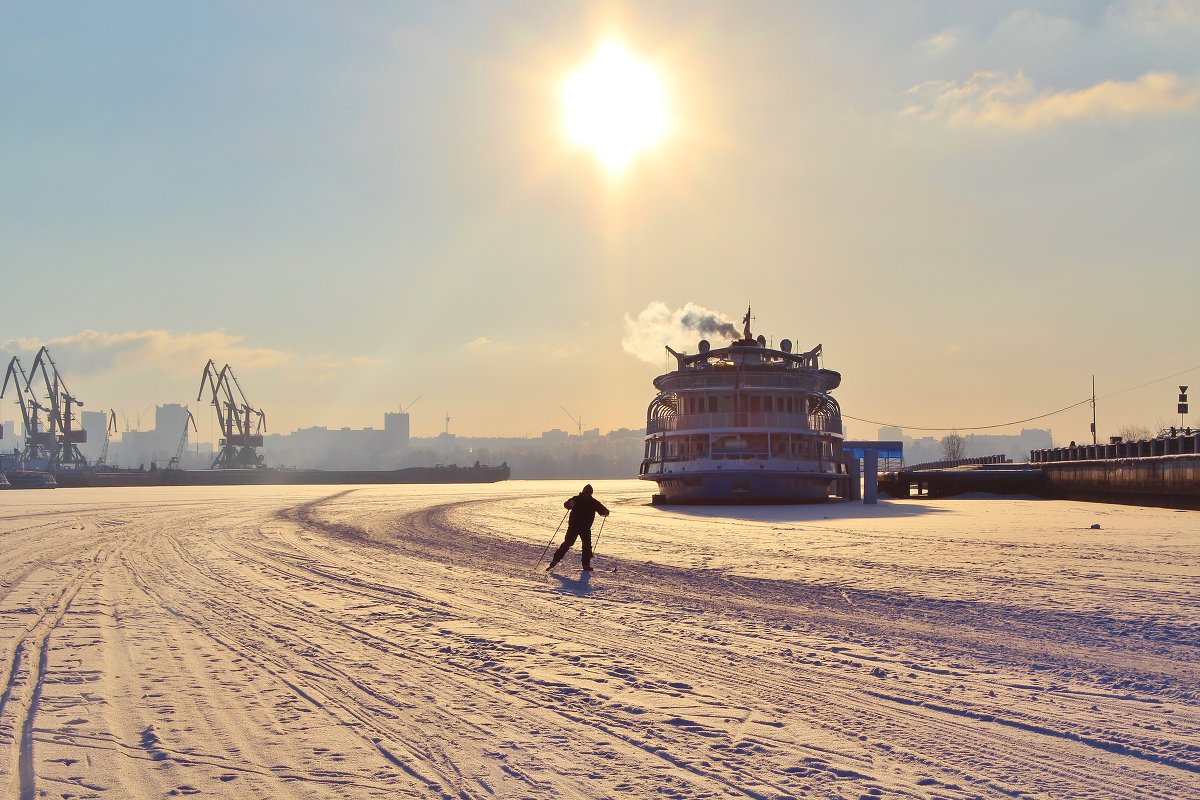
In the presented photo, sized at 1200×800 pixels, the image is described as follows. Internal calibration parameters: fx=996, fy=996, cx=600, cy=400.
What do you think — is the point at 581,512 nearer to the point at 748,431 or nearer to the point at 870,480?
the point at 748,431

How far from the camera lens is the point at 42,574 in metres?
20.3

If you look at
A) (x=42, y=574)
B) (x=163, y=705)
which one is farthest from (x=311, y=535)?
(x=163, y=705)

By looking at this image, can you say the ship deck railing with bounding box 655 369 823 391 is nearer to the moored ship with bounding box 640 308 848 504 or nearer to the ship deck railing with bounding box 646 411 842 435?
the moored ship with bounding box 640 308 848 504

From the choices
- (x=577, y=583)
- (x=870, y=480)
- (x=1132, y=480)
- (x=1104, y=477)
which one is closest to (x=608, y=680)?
(x=577, y=583)

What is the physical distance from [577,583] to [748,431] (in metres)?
38.7

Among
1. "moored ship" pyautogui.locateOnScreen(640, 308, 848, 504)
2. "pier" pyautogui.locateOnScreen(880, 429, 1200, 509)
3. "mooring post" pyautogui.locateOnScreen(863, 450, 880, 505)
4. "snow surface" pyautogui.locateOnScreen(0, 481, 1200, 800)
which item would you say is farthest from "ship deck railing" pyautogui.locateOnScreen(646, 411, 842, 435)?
"snow surface" pyautogui.locateOnScreen(0, 481, 1200, 800)

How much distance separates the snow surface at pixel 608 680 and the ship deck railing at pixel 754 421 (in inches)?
1391

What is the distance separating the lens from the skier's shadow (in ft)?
57.9

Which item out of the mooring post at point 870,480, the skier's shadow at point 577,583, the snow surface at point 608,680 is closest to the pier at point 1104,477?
the mooring post at point 870,480

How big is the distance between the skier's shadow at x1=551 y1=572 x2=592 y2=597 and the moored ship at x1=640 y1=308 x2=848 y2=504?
1422 inches

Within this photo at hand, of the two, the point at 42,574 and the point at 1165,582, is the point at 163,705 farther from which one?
the point at 1165,582

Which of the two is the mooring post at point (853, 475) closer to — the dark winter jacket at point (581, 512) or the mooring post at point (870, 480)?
the mooring post at point (870, 480)

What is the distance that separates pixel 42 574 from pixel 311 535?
40.6 ft

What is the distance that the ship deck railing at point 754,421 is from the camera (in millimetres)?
57344
